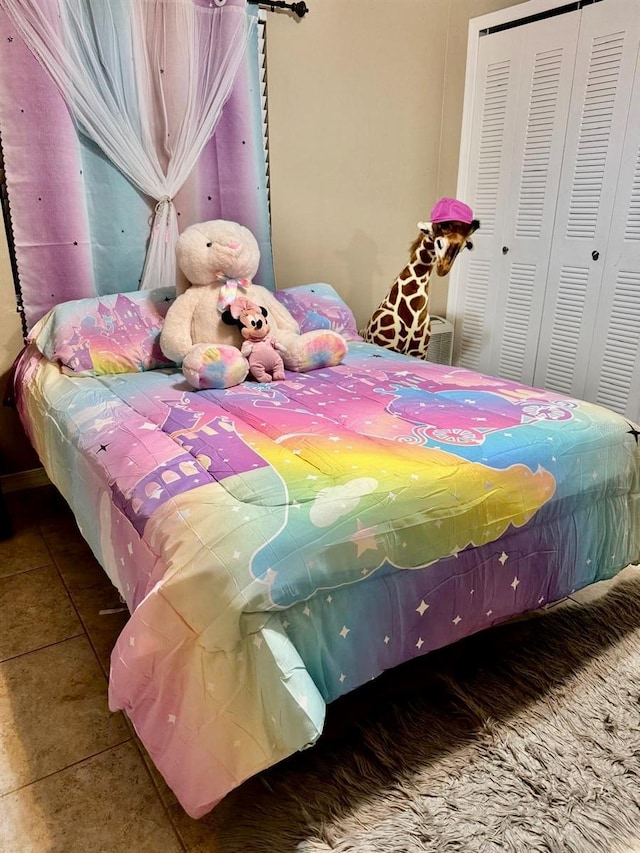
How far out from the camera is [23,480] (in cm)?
276

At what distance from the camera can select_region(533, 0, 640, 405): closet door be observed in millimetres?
2738

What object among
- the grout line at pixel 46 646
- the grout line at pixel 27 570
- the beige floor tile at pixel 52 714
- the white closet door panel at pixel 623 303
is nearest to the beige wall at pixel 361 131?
the white closet door panel at pixel 623 303

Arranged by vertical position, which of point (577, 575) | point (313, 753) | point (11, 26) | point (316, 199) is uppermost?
point (11, 26)

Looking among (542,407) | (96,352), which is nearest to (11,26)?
Result: (96,352)

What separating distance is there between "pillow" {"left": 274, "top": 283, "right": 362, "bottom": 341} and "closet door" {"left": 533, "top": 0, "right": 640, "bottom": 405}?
3.67 ft

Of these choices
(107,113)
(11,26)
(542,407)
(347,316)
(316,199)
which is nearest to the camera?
(542,407)

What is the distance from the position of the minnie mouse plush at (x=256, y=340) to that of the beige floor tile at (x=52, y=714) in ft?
3.51

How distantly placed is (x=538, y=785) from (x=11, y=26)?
114 inches

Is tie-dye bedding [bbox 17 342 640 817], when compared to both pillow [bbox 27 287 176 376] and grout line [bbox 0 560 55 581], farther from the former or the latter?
grout line [bbox 0 560 55 581]

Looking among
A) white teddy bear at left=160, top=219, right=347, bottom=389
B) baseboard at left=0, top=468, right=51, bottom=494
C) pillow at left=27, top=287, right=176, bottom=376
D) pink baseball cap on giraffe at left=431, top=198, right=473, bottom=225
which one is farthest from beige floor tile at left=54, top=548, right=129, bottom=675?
pink baseball cap on giraffe at left=431, top=198, right=473, bottom=225

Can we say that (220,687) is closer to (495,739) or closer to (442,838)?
(442,838)

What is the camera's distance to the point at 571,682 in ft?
5.59

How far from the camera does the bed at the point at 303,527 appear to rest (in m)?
1.12

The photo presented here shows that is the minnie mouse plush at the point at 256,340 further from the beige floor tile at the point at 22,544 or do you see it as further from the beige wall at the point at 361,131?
the beige floor tile at the point at 22,544
